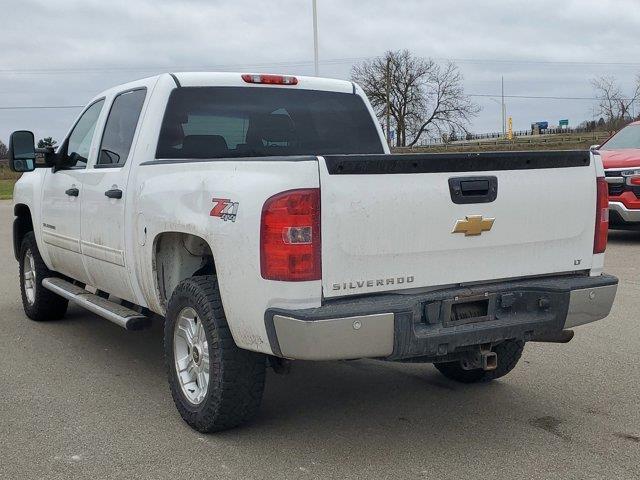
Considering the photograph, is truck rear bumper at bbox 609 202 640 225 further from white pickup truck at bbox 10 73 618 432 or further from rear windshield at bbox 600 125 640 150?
white pickup truck at bbox 10 73 618 432

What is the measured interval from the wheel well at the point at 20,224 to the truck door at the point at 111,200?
203 cm

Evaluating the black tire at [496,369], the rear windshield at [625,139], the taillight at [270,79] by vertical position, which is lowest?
the black tire at [496,369]

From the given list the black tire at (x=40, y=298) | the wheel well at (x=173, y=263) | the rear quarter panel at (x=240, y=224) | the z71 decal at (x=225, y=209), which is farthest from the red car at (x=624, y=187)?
the z71 decal at (x=225, y=209)

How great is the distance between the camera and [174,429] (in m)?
4.32

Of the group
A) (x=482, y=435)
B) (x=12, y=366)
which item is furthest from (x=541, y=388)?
(x=12, y=366)

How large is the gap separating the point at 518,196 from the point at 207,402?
1920 mm

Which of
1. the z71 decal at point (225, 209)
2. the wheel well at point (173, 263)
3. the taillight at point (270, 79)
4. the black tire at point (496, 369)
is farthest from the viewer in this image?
the taillight at point (270, 79)

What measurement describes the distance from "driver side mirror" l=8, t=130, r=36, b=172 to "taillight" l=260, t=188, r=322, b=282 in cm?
344

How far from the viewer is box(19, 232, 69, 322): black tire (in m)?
6.99

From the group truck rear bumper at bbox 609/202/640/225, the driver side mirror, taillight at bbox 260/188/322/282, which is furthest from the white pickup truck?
truck rear bumper at bbox 609/202/640/225

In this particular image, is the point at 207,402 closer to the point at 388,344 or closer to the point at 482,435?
the point at 388,344

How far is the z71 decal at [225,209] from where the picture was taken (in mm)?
3729

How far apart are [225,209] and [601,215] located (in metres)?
2.07

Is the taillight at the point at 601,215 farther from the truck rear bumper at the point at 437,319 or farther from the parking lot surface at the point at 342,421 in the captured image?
the parking lot surface at the point at 342,421
